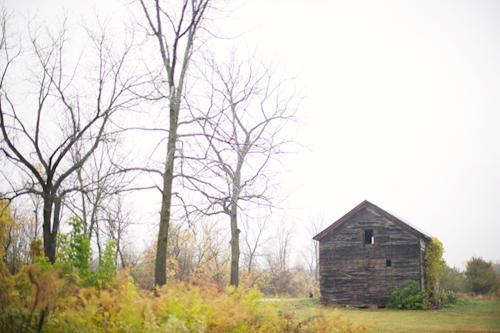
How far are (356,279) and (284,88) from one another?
14029 millimetres

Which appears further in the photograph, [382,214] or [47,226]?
[382,214]

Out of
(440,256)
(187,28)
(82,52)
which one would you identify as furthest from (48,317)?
(440,256)

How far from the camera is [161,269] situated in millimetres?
9195

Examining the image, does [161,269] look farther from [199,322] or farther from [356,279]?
[356,279]

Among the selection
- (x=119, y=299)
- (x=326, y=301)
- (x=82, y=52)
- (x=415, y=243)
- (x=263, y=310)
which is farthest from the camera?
(x=326, y=301)

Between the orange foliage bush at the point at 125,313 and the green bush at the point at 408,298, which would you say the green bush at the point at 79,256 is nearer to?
the orange foliage bush at the point at 125,313

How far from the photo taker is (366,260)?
2519cm

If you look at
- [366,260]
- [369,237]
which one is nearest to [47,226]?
[366,260]

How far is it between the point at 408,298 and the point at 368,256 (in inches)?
139

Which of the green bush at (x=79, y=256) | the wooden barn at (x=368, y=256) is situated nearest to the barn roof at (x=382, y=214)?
the wooden barn at (x=368, y=256)

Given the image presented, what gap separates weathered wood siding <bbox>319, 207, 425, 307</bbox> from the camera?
2422 cm

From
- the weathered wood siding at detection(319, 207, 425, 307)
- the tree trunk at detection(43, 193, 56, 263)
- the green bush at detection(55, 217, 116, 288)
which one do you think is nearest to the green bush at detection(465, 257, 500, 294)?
the weathered wood siding at detection(319, 207, 425, 307)

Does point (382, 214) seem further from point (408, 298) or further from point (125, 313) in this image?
point (125, 313)

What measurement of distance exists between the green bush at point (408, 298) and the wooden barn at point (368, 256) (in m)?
0.49
